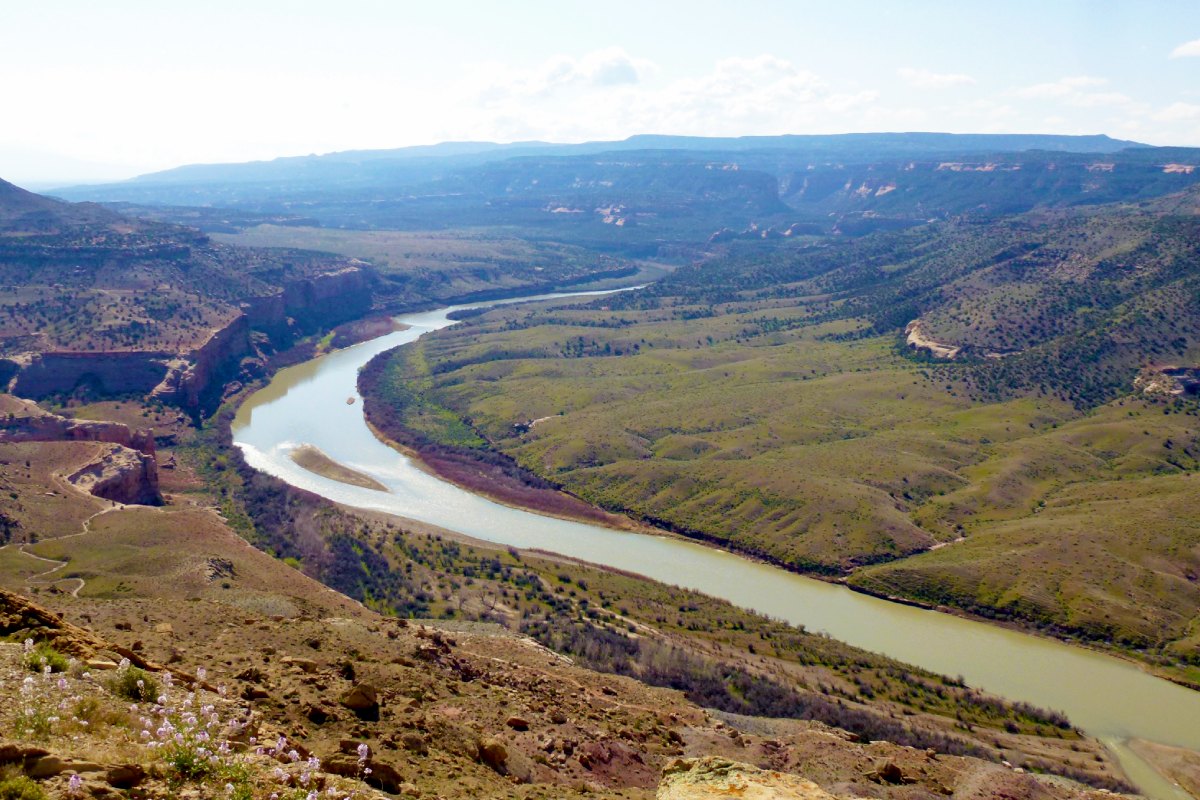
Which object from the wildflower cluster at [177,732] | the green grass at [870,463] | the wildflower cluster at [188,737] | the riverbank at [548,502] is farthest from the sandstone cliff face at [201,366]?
the wildflower cluster at [188,737]

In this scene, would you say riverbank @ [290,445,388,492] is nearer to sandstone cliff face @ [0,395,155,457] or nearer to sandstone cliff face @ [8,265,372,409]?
sandstone cliff face @ [0,395,155,457]

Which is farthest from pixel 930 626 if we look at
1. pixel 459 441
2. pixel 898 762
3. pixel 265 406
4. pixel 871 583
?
pixel 265 406

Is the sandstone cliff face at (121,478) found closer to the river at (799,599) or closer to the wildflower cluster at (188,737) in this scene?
the river at (799,599)

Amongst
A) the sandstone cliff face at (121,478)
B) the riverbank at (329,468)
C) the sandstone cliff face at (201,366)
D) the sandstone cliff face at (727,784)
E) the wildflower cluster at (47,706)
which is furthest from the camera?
the sandstone cliff face at (201,366)

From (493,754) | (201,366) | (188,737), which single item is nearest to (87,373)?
(201,366)

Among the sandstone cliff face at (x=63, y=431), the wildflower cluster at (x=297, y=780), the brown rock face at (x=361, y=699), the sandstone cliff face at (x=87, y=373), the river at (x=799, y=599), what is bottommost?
the river at (x=799, y=599)
